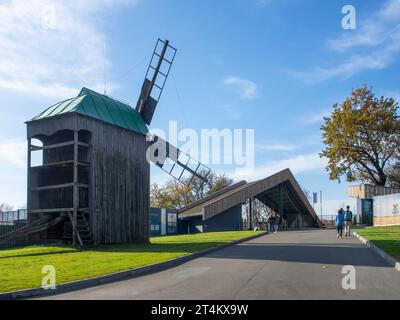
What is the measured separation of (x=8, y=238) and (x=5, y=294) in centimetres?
1613

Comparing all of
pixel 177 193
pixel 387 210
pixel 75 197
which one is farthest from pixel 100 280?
pixel 177 193

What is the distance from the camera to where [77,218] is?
24875 millimetres

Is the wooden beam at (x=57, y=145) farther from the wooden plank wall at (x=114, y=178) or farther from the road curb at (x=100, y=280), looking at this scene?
the road curb at (x=100, y=280)

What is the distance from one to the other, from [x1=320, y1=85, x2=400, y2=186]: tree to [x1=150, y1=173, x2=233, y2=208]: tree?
2639 centimetres

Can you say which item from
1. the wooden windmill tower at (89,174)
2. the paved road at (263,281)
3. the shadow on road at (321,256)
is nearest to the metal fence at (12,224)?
the wooden windmill tower at (89,174)

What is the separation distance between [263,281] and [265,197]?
41786mm

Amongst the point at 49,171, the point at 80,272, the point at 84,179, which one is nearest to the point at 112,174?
the point at 84,179

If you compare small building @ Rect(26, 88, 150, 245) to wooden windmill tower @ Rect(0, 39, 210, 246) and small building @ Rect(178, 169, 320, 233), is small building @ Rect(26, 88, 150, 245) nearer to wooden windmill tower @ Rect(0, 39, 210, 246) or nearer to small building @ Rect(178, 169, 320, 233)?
wooden windmill tower @ Rect(0, 39, 210, 246)

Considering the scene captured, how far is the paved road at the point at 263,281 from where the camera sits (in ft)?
30.9

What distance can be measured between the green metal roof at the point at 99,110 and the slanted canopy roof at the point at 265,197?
47.6 feet

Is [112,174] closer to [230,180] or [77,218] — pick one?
[77,218]

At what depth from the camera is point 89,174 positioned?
25344 mm

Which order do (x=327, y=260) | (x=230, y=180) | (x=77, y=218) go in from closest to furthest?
1. (x=327, y=260)
2. (x=77, y=218)
3. (x=230, y=180)
